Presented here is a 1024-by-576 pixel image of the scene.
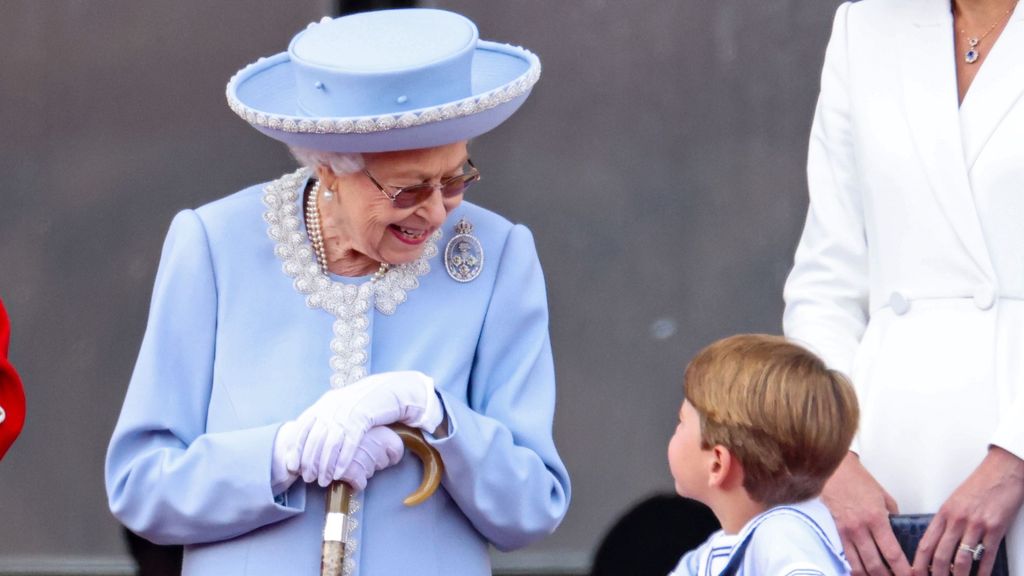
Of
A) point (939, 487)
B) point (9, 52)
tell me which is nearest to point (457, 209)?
point (939, 487)

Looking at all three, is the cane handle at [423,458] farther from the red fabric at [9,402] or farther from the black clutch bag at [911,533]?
the black clutch bag at [911,533]

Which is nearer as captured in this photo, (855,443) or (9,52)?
(855,443)

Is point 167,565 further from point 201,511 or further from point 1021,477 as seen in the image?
point 1021,477

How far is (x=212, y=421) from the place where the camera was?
11.5ft

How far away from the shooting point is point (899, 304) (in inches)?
146

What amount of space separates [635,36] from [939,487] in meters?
2.13

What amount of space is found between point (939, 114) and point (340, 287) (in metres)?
1.14

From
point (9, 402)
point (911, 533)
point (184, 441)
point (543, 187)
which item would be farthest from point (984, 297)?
point (543, 187)

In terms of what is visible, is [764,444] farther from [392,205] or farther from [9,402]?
[9,402]

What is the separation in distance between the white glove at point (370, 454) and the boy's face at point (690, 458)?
0.46 m

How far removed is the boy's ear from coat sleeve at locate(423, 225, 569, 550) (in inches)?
14.3

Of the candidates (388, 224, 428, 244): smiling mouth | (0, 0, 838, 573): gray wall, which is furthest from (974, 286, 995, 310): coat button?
(0, 0, 838, 573): gray wall

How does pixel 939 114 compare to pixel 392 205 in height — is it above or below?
above

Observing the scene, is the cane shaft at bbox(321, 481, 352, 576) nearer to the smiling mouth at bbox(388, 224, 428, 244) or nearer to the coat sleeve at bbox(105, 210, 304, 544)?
the coat sleeve at bbox(105, 210, 304, 544)
